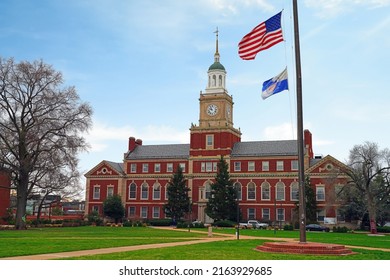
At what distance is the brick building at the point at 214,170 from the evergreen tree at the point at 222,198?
7.69ft

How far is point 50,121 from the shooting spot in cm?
5069

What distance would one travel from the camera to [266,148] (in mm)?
→ 81312

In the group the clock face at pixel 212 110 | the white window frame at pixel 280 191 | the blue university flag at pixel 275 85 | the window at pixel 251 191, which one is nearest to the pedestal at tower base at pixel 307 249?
the blue university flag at pixel 275 85

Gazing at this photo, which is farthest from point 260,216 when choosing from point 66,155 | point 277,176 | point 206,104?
point 66,155

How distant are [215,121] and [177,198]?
49.5 feet

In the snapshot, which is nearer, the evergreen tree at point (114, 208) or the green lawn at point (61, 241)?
the green lawn at point (61, 241)

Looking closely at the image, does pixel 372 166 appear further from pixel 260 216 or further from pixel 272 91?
pixel 272 91

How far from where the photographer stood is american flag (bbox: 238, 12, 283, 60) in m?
24.5

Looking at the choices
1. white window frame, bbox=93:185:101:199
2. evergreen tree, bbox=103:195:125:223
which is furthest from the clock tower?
white window frame, bbox=93:185:101:199

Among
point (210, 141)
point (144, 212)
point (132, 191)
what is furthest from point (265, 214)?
point (132, 191)

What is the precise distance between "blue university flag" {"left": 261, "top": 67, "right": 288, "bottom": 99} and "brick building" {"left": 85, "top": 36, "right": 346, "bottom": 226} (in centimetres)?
4846

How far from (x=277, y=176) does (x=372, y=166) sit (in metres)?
20.8

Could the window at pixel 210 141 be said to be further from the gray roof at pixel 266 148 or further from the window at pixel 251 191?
the window at pixel 251 191

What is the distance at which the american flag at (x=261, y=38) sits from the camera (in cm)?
2447
